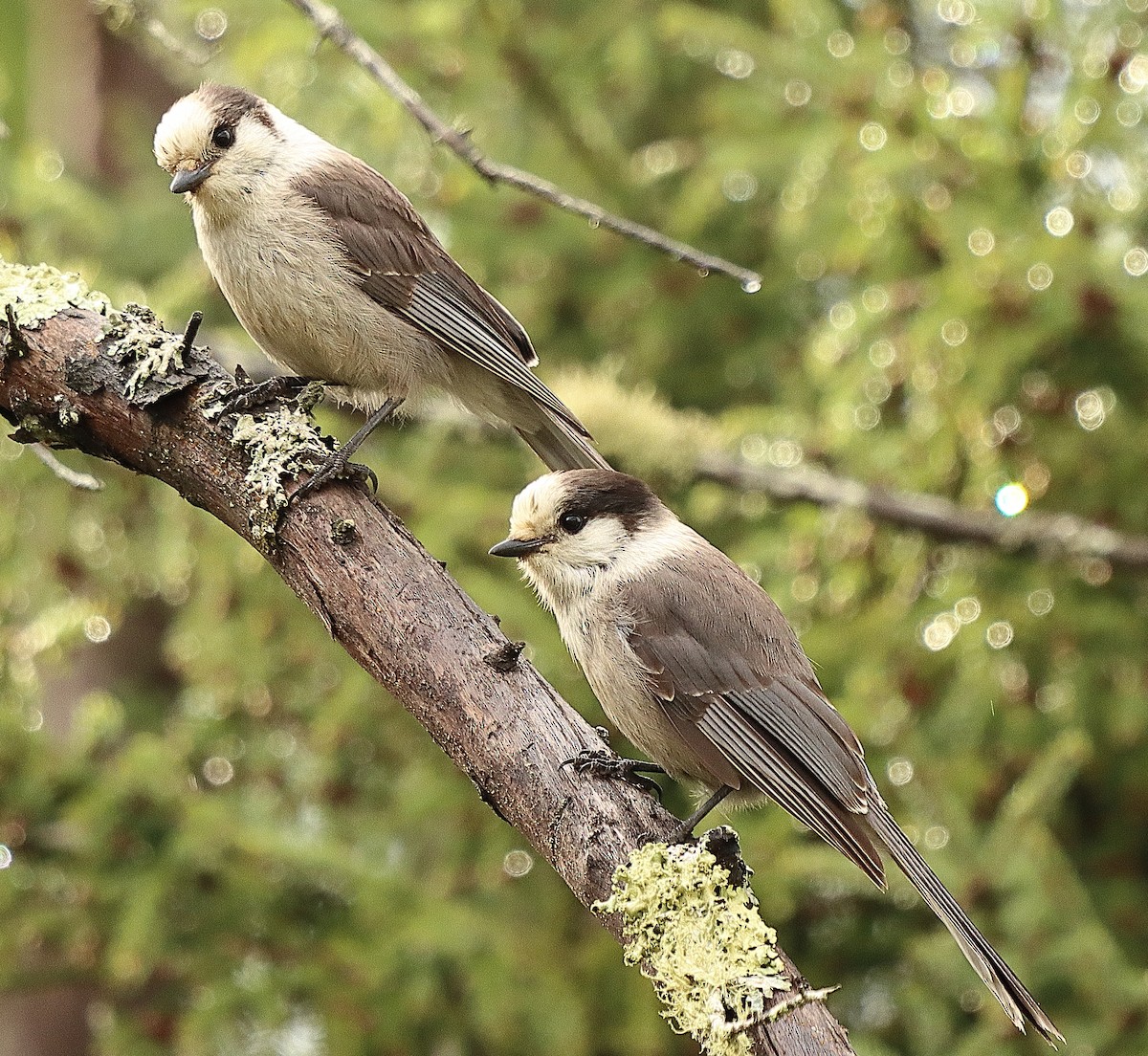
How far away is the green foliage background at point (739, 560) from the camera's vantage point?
13.2ft

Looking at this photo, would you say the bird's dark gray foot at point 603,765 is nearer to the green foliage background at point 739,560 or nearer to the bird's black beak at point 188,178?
the bird's black beak at point 188,178

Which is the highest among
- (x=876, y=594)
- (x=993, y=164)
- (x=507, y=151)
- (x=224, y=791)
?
(x=993, y=164)

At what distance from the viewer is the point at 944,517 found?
423 cm

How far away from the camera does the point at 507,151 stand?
500cm

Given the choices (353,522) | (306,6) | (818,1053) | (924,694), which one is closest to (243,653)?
(924,694)

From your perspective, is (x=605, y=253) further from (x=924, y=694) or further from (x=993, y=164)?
(x=924, y=694)

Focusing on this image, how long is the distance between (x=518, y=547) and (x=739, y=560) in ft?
5.68

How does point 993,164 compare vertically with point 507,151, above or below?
above

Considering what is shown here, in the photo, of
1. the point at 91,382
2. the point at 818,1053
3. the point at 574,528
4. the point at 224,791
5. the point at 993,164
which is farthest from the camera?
the point at 224,791

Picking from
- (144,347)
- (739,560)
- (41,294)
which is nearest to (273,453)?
(144,347)

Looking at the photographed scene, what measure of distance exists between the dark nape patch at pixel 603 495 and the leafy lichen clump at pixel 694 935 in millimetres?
1005

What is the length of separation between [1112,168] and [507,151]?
81.7 inches

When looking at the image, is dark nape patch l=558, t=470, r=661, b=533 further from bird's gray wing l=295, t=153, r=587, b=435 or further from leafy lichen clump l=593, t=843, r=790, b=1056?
leafy lichen clump l=593, t=843, r=790, b=1056

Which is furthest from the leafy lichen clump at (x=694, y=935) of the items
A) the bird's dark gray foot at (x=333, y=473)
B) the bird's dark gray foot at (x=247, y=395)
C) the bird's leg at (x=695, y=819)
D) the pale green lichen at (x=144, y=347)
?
the pale green lichen at (x=144, y=347)
